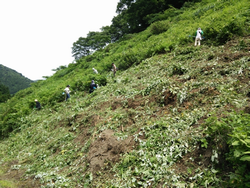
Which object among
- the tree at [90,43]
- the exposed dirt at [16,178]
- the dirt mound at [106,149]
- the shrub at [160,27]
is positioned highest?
the tree at [90,43]

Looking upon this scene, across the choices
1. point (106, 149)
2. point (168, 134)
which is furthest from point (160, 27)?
point (106, 149)

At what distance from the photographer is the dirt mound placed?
183 inches

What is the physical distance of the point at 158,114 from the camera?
5.41 metres

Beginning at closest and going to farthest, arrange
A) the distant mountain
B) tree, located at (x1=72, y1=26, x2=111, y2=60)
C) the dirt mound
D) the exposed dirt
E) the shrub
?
the dirt mound → the exposed dirt → the shrub → tree, located at (x1=72, y1=26, x2=111, y2=60) → the distant mountain

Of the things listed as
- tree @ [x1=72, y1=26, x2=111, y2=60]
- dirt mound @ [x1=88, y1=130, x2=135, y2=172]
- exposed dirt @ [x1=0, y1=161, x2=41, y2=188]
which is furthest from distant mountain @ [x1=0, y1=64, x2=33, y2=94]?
dirt mound @ [x1=88, y1=130, x2=135, y2=172]

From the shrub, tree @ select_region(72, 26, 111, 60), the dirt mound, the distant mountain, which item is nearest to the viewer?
the dirt mound

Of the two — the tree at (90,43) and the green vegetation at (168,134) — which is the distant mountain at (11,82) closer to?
the tree at (90,43)

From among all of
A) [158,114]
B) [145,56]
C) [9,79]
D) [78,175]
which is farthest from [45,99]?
[9,79]

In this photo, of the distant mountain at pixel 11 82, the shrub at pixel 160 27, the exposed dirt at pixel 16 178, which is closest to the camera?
the exposed dirt at pixel 16 178

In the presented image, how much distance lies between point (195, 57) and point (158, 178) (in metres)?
6.56

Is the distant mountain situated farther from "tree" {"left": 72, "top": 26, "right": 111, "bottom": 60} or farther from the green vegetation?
the green vegetation

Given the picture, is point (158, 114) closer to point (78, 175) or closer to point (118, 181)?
point (118, 181)

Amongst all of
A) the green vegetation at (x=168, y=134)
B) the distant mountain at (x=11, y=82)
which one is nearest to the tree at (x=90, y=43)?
the green vegetation at (x=168, y=134)

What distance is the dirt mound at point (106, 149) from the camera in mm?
4652
